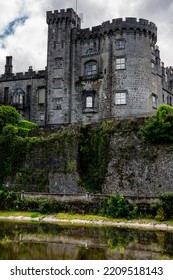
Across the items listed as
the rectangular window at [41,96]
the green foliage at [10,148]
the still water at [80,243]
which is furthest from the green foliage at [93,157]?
the rectangular window at [41,96]

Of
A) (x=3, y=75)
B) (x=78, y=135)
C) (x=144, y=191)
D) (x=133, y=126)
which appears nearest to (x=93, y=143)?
A: (x=78, y=135)

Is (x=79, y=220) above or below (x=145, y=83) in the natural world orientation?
below

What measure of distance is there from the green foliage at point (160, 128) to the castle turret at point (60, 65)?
1891cm

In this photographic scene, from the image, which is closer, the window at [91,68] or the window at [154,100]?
the window at [154,100]

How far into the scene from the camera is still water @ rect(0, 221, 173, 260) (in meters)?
18.7

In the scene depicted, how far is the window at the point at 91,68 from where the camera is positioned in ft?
173

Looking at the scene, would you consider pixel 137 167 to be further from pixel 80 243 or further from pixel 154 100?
pixel 154 100

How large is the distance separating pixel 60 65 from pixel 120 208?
28.4 meters

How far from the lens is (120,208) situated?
1216 inches

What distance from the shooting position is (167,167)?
1359 inches

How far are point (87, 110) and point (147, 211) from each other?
76.6 feet

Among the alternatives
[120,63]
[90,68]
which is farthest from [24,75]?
[120,63]

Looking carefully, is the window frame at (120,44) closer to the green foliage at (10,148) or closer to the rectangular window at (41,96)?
the rectangular window at (41,96)

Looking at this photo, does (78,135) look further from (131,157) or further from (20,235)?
(20,235)
